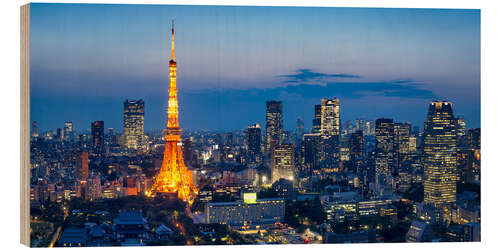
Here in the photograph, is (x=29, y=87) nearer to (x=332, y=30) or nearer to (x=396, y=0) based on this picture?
(x=332, y=30)

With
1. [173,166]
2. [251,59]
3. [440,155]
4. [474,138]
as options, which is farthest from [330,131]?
[173,166]

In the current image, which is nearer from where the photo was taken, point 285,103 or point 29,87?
point 29,87

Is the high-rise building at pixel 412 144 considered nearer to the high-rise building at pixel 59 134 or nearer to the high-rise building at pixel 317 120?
the high-rise building at pixel 317 120

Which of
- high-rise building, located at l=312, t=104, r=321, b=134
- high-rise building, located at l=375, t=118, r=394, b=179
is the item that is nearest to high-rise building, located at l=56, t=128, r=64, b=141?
high-rise building, located at l=312, t=104, r=321, b=134

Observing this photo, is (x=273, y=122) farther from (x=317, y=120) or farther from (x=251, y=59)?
(x=251, y=59)

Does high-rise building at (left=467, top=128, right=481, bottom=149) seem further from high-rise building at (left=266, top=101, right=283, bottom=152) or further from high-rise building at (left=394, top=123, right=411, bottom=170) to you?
high-rise building at (left=266, top=101, right=283, bottom=152)

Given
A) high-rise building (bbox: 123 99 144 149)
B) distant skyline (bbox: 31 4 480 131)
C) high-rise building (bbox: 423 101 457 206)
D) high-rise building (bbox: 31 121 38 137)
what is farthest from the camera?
high-rise building (bbox: 423 101 457 206)

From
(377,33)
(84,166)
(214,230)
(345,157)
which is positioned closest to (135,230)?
(214,230)
